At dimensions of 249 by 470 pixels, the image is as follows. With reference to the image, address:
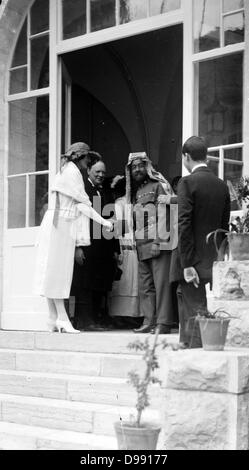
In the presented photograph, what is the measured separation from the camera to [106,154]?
1222 cm

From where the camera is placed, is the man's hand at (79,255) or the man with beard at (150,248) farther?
the man's hand at (79,255)

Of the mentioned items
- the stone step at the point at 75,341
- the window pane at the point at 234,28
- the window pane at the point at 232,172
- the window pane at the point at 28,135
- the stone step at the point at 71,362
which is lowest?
the stone step at the point at 71,362

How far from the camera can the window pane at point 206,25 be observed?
259 inches

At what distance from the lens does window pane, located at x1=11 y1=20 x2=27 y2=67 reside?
8289 millimetres

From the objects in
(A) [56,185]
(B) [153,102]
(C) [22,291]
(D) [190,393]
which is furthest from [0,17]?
(D) [190,393]

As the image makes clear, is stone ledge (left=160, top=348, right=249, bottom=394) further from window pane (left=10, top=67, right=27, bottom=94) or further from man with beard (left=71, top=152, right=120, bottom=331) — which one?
window pane (left=10, top=67, right=27, bottom=94)

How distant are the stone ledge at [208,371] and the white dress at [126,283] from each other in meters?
3.42

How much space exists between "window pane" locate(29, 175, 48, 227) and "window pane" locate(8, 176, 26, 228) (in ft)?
0.33

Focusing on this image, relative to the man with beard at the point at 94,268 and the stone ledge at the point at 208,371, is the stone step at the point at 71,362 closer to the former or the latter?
the man with beard at the point at 94,268

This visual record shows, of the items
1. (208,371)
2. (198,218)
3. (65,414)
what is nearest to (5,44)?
(198,218)

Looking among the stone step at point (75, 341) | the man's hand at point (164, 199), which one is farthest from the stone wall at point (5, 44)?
the man's hand at point (164, 199)

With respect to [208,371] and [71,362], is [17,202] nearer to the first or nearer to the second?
[71,362]

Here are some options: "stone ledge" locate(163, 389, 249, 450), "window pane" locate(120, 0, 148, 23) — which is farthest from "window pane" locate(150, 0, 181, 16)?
"stone ledge" locate(163, 389, 249, 450)

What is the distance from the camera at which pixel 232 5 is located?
6461 mm
